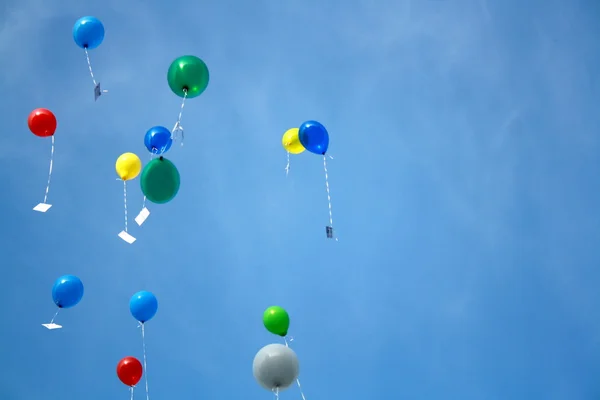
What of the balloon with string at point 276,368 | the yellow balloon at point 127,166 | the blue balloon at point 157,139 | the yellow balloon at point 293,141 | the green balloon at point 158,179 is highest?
the yellow balloon at point 293,141

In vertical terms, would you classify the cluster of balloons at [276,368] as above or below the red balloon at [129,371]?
below

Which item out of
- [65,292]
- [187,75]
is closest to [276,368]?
[65,292]

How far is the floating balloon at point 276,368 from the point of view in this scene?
6490 millimetres

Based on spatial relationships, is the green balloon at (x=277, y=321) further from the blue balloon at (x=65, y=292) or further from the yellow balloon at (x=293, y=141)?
the blue balloon at (x=65, y=292)

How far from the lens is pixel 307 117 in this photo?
1227cm

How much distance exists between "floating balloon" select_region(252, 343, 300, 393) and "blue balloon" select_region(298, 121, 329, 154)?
2.50m

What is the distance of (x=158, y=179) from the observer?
6.78 metres

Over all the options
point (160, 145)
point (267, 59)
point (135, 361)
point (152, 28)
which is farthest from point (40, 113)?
point (267, 59)

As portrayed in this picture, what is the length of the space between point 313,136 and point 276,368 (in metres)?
2.81

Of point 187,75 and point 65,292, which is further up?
point 187,75

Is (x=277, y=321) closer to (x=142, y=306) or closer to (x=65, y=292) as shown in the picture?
(x=142, y=306)

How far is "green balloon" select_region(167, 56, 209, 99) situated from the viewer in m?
7.04

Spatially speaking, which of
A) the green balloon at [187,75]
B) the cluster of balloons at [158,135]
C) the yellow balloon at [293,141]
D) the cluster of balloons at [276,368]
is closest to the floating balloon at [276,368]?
the cluster of balloons at [276,368]

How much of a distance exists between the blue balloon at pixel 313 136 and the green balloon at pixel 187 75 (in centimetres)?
137
